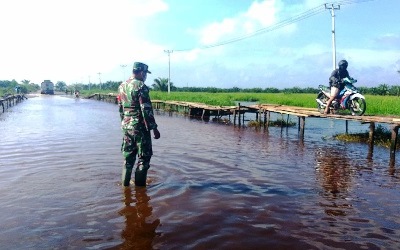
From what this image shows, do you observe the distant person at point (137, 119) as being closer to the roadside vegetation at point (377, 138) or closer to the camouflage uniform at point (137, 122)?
the camouflage uniform at point (137, 122)

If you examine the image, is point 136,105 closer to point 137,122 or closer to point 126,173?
point 137,122

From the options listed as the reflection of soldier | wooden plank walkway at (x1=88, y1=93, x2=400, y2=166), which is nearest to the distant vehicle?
wooden plank walkway at (x1=88, y1=93, x2=400, y2=166)

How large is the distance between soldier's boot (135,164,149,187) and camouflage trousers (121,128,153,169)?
0.03 meters

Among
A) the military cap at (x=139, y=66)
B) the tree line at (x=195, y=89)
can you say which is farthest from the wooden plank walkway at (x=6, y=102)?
the military cap at (x=139, y=66)

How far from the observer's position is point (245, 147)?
11.5m

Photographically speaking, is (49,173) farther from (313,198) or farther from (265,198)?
(313,198)

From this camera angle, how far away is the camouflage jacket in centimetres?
Result: 569

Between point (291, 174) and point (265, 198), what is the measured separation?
2014mm

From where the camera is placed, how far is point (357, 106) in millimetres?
12211

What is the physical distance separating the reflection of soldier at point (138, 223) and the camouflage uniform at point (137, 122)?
62cm

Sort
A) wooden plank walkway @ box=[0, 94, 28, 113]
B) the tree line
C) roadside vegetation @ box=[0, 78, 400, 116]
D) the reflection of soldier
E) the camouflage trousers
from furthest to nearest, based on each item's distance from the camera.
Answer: the tree line < wooden plank walkway @ box=[0, 94, 28, 113] < roadside vegetation @ box=[0, 78, 400, 116] < the camouflage trousers < the reflection of soldier

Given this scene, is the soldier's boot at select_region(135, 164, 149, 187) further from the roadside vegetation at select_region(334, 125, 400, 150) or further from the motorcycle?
the roadside vegetation at select_region(334, 125, 400, 150)

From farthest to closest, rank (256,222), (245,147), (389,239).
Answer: (245,147) → (256,222) → (389,239)

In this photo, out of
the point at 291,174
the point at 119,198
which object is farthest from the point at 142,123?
the point at 291,174
